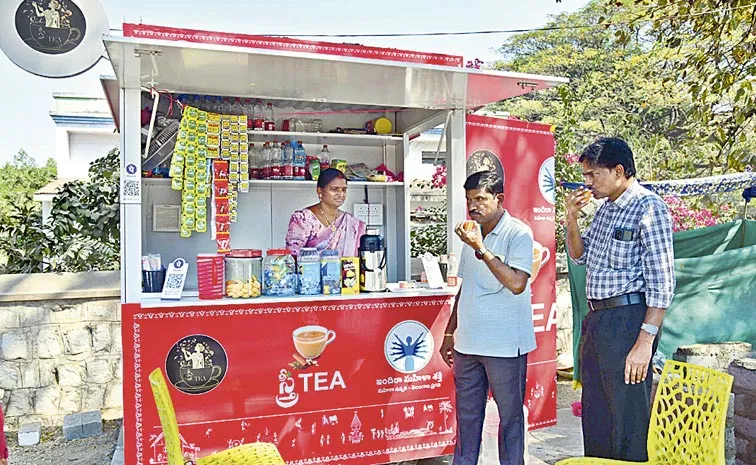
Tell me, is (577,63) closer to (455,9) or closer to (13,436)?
(455,9)

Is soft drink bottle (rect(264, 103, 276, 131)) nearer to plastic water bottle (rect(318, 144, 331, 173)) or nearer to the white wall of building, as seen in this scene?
plastic water bottle (rect(318, 144, 331, 173))

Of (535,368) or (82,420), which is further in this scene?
(82,420)

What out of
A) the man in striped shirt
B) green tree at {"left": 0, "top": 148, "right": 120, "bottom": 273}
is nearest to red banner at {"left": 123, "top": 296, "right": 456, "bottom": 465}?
the man in striped shirt

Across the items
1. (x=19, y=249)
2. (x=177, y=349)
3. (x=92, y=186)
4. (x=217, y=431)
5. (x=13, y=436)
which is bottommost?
(x=13, y=436)

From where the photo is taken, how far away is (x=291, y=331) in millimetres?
3697

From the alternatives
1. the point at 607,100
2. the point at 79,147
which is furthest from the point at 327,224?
the point at 607,100

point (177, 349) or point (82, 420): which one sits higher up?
point (177, 349)

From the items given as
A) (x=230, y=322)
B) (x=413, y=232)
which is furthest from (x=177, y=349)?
(x=413, y=232)

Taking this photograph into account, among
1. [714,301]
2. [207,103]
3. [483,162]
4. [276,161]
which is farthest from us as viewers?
[714,301]

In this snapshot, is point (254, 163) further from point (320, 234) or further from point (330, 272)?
point (330, 272)

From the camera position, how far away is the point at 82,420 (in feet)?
16.3

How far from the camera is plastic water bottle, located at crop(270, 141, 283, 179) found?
4844mm

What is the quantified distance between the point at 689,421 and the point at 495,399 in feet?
3.16

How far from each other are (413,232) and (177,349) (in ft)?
13.7
